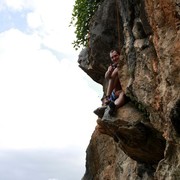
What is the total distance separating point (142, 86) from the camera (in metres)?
12.7

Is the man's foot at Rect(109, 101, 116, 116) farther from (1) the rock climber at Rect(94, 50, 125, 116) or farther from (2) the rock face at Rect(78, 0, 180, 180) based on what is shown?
(1) the rock climber at Rect(94, 50, 125, 116)

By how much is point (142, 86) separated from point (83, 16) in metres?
7.34

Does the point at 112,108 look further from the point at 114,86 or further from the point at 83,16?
the point at 83,16

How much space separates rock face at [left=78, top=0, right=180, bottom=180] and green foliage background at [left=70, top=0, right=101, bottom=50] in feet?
3.51

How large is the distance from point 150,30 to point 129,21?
5.32ft

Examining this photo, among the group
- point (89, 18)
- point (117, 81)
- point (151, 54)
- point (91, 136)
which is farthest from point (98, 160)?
point (151, 54)

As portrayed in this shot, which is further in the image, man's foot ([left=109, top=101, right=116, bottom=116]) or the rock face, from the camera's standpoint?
man's foot ([left=109, top=101, right=116, bottom=116])

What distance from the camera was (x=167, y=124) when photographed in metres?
11.2

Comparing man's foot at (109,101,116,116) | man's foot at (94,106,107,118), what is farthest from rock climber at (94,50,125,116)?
man's foot at (109,101,116,116)

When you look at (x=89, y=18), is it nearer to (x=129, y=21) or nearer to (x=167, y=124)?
(x=129, y=21)

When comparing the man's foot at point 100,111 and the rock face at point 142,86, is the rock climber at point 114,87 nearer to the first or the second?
the man's foot at point 100,111

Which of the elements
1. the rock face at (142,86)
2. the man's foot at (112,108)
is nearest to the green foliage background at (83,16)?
the rock face at (142,86)

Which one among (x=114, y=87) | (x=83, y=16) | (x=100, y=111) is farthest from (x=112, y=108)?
(x=83, y=16)

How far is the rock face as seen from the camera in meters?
10.7
